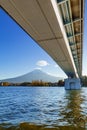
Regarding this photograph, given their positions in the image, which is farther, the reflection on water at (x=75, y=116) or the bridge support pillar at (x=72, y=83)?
the bridge support pillar at (x=72, y=83)

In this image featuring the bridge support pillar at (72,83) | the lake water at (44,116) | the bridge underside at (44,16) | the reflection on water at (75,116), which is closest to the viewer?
the lake water at (44,116)

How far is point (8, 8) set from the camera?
8633 millimetres

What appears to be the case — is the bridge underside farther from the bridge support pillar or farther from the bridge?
the bridge support pillar

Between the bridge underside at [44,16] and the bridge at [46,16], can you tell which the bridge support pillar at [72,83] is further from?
the bridge underside at [44,16]

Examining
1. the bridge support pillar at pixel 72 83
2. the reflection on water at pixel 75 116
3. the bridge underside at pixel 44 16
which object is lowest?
the reflection on water at pixel 75 116

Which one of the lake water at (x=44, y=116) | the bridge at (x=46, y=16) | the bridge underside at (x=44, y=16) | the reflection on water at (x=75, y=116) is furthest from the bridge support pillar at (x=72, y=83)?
the bridge underside at (x=44, y=16)

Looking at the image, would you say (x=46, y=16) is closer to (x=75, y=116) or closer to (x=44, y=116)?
(x=44, y=116)

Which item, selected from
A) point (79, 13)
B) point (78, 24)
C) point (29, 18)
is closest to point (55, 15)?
point (29, 18)

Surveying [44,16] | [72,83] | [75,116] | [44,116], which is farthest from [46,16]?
[72,83]

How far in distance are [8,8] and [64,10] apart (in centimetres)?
393

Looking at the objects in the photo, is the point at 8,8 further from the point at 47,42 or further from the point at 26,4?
the point at 47,42

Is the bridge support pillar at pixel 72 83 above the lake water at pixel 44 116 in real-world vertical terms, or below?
above

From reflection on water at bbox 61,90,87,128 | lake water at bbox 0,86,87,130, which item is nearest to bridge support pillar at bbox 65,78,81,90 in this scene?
lake water at bbox 0,86,87,130

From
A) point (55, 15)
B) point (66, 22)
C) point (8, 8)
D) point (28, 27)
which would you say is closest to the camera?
point (8, 8)
